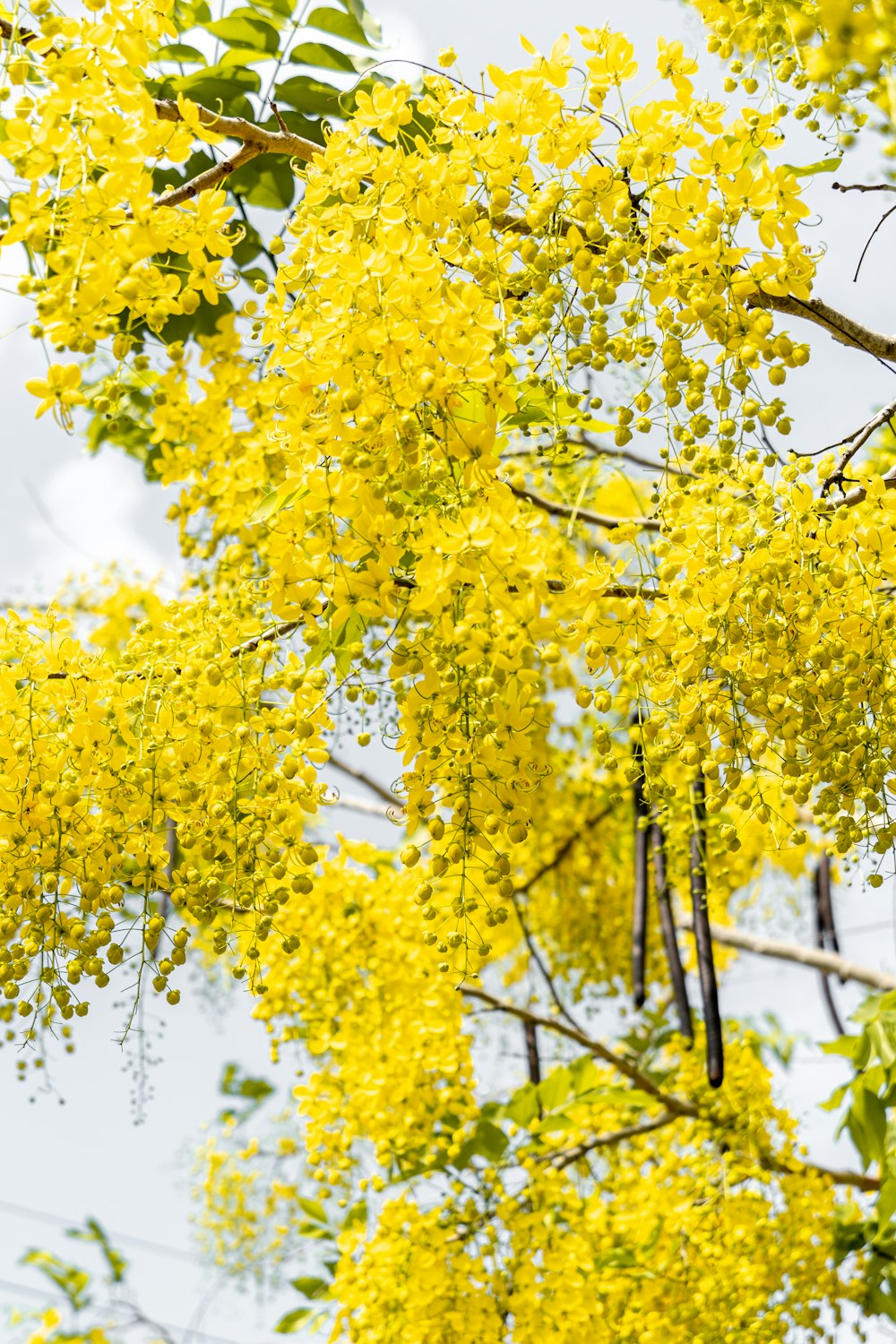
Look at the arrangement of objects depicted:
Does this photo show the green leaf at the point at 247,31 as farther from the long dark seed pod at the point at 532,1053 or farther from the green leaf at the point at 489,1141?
the long dark seed pod at the point at 532,1053

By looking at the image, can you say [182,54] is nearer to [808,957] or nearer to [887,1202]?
[887,1202]

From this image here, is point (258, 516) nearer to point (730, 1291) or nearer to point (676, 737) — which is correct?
point (676, 737)

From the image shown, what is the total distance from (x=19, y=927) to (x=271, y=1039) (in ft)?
4.02

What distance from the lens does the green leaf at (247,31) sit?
4.95ft

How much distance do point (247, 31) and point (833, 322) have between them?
0.84 metres

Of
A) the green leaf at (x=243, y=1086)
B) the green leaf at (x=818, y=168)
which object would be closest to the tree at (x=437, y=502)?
the green leaf at (x=818, y=168)

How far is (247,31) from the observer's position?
1.51 m

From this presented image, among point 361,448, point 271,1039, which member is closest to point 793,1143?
point 271,1039

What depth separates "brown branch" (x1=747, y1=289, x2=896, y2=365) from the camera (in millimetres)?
1099

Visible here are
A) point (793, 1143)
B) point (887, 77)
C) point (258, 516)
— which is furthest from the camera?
point (793, 1143)

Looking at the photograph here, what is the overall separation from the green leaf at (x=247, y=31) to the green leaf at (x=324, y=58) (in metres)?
0.03

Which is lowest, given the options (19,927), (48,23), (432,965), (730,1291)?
(730,1291)

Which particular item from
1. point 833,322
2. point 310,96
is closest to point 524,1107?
point 833,322

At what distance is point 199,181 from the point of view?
1.11 metres
